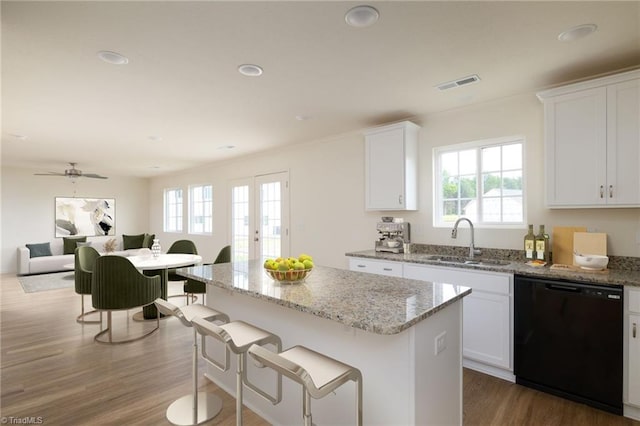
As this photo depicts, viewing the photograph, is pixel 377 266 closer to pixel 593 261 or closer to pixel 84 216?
pixel 593 261

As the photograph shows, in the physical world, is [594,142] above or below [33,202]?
above

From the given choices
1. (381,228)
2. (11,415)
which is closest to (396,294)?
(381,228)

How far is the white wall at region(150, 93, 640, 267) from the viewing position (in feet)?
9.48

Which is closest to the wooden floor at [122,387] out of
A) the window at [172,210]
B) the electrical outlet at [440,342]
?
the electrical outlet at [440,342]

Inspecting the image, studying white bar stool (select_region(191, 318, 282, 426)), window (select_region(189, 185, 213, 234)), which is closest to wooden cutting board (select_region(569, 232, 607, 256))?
white bar stool (select_region(191, 318, 282, 426))

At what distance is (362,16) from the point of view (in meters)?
1.87

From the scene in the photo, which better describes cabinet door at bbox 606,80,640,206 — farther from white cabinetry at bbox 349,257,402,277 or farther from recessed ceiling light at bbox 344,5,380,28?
recessed ceiling light at bbox 344,5,380,28

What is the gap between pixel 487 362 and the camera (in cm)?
270

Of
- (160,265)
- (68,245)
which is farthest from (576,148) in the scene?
(68,245)

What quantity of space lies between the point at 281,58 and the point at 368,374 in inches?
84.6

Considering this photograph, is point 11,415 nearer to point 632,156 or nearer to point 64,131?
point 64,131

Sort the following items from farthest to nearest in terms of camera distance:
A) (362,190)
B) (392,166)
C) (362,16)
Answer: (362,190), (392,166), (362,16)

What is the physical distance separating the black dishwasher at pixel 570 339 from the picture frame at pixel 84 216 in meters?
9.82

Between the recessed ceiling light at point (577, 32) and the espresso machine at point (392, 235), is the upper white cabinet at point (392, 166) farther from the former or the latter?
the recessed ceiling light at point (577, 32)
